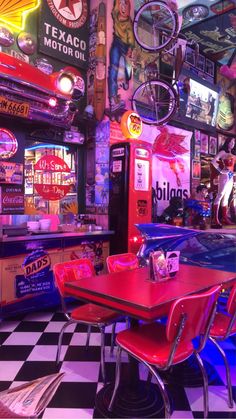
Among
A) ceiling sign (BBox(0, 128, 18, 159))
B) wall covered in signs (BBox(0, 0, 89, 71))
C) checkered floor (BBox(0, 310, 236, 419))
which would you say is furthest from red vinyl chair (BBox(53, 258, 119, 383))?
wall covered in signs (BBox(0, 0, 89, 71))

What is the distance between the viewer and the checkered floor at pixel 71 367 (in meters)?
2.40

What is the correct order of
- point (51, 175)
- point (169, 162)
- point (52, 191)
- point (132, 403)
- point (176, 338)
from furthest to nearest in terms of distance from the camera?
1. point (169, 162)
2. point (51, 175)
3. point (52, 191)
4. point (132, 403)
5. point (176, 338)

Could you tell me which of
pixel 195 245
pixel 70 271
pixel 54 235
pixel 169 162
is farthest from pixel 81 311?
pixel 169 162

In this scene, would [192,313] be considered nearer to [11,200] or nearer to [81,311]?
[81,311]

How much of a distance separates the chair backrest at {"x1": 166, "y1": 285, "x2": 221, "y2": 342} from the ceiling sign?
378 cm

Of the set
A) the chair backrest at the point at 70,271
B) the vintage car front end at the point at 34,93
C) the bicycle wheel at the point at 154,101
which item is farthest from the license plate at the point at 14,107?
the bicycle wheel at the point at 154,101

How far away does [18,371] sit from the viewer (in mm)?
2883

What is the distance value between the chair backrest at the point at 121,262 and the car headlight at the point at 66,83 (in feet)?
9.09

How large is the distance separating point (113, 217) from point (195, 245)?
2.31 meters

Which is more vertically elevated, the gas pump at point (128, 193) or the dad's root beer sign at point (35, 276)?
the gas pump at point (128, 193)

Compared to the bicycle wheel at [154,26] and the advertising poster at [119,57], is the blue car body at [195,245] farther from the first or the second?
the bicycle wheel at [154,26]

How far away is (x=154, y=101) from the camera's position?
23.3ft

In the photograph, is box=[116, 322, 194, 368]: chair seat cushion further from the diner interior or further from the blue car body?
the blue car body

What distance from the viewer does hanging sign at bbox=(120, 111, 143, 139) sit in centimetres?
555
